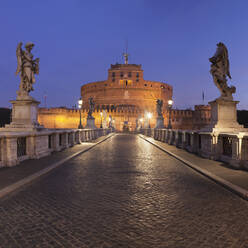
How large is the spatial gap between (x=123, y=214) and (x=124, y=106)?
306 ft

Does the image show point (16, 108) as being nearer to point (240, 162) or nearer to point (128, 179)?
point (128, 179)

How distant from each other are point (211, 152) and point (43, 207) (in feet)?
25.1

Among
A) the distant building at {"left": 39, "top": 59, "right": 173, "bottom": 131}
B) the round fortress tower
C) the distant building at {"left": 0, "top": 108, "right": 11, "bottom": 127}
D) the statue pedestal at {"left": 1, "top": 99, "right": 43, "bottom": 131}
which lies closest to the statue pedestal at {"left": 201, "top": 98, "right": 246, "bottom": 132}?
the statue pedestal at {"left": 1, "top": 99, "right": 43, "bottom": 131}

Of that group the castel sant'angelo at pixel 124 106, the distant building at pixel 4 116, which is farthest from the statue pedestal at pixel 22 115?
the distant building at pixel 4 116

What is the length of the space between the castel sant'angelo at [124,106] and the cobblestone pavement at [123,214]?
263 feet

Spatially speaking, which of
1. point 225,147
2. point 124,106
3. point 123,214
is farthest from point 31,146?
point 124,106

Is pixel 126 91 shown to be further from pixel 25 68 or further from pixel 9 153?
pixel 9 153

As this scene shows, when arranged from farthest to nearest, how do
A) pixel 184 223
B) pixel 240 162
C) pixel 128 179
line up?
1. pixel 240 162
2. pixel 128 179
3. pixel 184 223

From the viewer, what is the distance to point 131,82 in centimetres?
10588

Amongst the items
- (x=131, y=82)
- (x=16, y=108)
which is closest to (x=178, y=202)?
(x=16, y=108)

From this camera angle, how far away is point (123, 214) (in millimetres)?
4219

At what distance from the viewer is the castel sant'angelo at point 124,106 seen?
88812 mm

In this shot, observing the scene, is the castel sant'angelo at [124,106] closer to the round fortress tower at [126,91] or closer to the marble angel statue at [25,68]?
the round fortress tower at [126,91]

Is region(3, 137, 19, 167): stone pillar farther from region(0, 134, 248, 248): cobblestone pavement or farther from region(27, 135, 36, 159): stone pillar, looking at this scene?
region(0, 134, 248, 248): cobblestone pavement
